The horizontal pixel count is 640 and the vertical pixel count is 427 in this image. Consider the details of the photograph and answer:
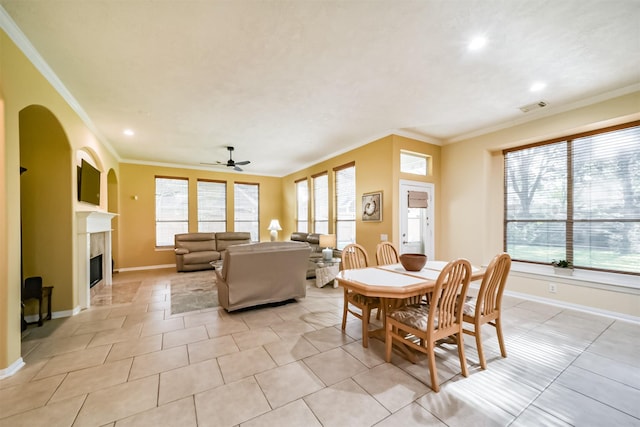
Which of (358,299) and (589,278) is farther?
(589,278)

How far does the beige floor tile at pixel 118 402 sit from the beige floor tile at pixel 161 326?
3.23 ft

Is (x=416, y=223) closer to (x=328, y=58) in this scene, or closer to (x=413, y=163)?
(x=413, y=163)

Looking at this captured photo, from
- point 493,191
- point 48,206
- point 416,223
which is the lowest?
point 416,223

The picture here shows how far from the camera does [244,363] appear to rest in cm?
223

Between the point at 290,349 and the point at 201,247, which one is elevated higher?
the point at 201,247

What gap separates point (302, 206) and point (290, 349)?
5678 millimetres

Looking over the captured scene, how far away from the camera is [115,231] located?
631cm

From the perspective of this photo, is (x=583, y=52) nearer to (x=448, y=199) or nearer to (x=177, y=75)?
(x=448, y=199)

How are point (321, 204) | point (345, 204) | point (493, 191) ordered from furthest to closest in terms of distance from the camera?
point (321, 204) → point (345, 204) → point (493, 191)

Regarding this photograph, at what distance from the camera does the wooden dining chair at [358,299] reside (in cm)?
255

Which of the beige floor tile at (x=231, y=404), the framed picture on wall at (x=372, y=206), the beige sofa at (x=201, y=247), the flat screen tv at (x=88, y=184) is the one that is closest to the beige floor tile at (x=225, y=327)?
the beige floor tile at (x=231, y=404)

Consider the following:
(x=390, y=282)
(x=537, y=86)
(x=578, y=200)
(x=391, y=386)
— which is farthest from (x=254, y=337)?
(x=578, y=200)

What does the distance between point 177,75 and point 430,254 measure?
4989 millimetres

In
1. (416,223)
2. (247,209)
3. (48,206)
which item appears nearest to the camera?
(48,206)
